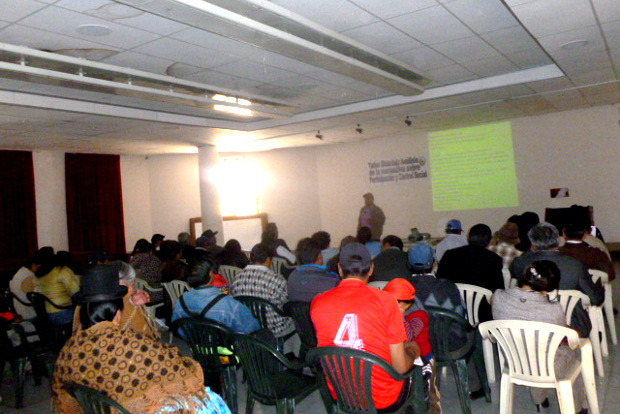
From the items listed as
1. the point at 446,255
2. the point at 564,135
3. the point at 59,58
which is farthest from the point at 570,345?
the point at 564,135

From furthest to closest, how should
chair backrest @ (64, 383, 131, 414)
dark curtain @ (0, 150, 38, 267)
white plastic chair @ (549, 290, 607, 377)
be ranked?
dark curtain @ (0, 150, 38, 267) → white plastic chair @ (549, 290, 607, 377) → chair backrest @ (64, 383, 131, 414)

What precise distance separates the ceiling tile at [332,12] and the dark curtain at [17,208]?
759cm

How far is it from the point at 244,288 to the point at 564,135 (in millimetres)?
8112

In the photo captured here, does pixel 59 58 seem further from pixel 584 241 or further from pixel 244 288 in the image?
pixel 584 241

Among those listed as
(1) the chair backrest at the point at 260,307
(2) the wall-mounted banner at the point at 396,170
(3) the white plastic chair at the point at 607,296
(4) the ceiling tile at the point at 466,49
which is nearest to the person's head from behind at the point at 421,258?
(1) the chair backrest at the point at 260,307

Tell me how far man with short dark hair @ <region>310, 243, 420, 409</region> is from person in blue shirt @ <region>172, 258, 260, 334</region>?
3.04 feet

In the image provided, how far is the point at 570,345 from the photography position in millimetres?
2543

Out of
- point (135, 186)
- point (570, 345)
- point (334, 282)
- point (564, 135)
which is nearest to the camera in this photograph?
point (570, 345)

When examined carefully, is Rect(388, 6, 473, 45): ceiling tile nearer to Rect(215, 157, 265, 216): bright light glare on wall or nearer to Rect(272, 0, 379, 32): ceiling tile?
Rect(272, 0, 379, 32): ceiling tile

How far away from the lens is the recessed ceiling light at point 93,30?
13.4 feet

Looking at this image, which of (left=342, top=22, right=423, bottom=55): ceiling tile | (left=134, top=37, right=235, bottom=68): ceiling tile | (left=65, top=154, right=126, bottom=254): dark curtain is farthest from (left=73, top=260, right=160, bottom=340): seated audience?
(left=65, top=154, right=126, bottom=254): dark curtain

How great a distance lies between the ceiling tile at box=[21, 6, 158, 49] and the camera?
3.82 metres

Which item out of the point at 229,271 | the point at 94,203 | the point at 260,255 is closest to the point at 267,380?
the point at 260,255

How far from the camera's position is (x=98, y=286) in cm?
196
